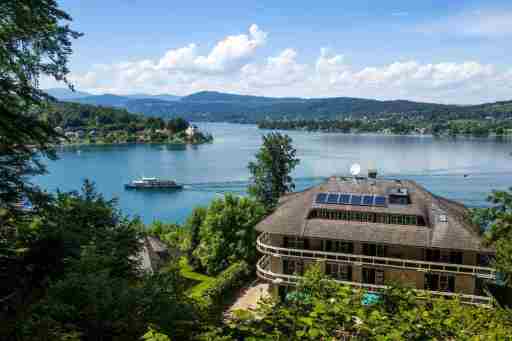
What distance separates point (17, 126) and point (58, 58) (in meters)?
2.51

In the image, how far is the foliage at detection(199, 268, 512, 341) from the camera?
19.9ft

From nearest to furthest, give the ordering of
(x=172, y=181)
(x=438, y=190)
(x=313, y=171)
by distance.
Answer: (x=438, y=190) → (x=172, y=181) → (x=313, y=171)

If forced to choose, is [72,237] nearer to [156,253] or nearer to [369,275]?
[369,275]

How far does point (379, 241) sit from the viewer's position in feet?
83.0

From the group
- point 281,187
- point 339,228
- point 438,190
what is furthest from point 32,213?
point 438,190

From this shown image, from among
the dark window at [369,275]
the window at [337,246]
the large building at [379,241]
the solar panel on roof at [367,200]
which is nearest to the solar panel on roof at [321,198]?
the large building at [379,241]

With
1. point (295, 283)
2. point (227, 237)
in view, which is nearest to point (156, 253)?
point (227, 237)

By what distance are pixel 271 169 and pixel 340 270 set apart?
2116cm

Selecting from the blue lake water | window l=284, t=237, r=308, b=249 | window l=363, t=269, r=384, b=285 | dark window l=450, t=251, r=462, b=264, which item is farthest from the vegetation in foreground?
the blue lake water

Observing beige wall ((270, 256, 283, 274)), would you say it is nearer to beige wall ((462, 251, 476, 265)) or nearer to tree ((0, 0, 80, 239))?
beige wall ((462, 251, 476, 265))

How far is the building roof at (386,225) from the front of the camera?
24.4 meters

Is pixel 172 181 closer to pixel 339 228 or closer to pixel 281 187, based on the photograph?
pixel 281 187

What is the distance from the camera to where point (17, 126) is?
11.4m

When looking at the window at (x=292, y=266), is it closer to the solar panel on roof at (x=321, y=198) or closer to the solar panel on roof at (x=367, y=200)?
the solar panel on roof at (x=321, y=198)
